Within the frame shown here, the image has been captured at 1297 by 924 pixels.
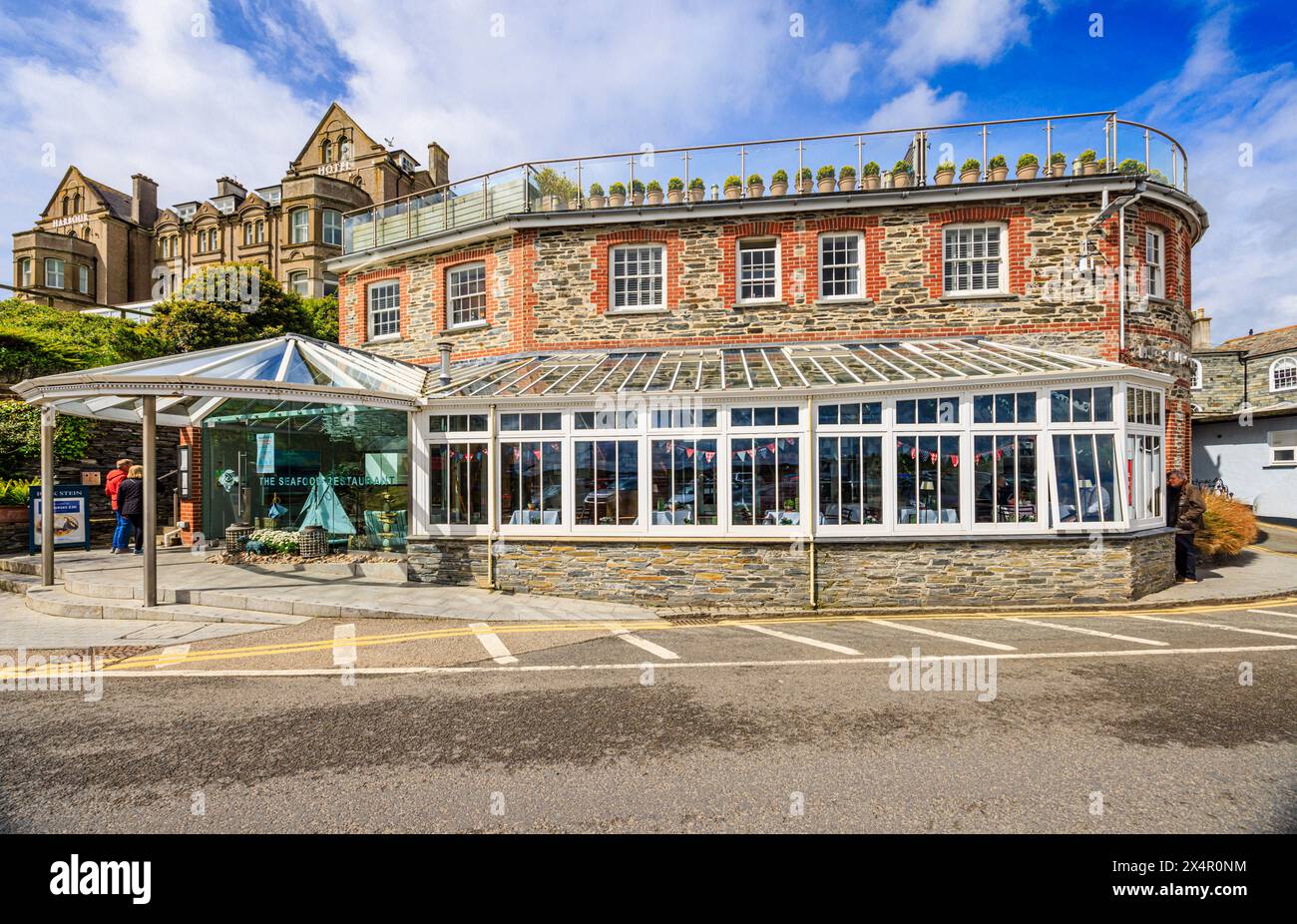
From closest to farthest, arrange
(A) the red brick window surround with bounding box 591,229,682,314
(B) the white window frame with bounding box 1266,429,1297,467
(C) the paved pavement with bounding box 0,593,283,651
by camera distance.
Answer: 1. (C) the paved pavement with bounding box 0,593,283,651
2. (A) the red brick window surround with bounding box 591,229,682,314
3. (B) the white window frame with bounding box 1266,429,1297,467

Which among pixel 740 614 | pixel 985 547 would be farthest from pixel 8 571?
pixel 985 547

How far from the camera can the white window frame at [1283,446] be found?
1862cm

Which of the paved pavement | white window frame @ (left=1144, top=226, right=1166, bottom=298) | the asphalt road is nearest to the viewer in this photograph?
the asphalt road

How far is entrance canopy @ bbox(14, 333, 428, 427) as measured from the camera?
8.62m

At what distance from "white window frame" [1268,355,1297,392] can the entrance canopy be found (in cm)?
3168

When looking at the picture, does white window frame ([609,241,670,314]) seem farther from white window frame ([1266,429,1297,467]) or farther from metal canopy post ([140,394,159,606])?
white window frame ([1266,429,1297,467])

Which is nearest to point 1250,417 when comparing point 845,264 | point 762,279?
point 845,264

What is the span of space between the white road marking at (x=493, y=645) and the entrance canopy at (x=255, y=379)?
169 inches

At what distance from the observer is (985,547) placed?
366 inches

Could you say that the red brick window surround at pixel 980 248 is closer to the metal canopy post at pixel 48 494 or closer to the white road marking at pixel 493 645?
the white road marking at pixel 493 645

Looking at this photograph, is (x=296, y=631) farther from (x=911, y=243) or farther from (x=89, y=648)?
(x=911, y=243)

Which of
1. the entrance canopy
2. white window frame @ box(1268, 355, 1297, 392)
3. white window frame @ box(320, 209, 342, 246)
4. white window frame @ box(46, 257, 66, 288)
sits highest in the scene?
white window frame @ box(320, 209, 342, 246)

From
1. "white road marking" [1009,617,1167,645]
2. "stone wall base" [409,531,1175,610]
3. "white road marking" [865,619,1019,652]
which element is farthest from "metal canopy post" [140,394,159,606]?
"white road marking" [1009,617,1167,645]

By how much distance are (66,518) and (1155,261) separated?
24.6m
